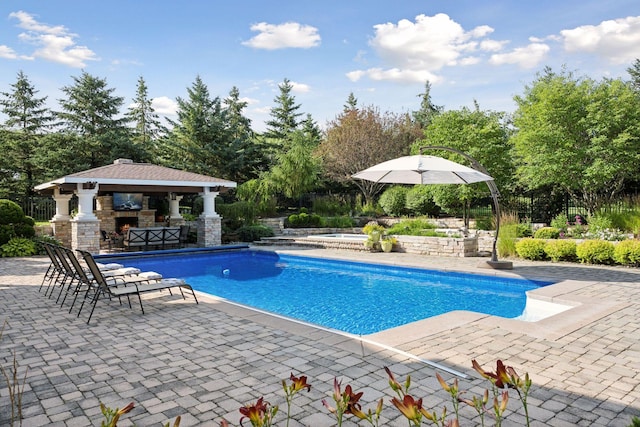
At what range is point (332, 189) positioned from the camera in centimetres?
2786

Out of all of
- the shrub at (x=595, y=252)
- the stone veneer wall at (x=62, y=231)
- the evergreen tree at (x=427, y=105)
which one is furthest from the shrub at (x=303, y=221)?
the evergreen tree at (x=427, y=105)

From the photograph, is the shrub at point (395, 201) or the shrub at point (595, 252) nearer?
the shrub at point (595, 252)

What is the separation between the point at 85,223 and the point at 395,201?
13.6 m

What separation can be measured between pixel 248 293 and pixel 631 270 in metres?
8.12

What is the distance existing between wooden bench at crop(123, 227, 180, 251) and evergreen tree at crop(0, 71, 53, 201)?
42.1ft

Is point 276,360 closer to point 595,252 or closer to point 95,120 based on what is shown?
point 595,252

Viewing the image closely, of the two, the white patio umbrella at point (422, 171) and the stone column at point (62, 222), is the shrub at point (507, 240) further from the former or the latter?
the stone column at point (62, 222)

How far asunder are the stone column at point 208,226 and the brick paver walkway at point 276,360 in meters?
9.55

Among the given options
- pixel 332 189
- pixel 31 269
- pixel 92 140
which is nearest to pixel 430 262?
pixel 31 269

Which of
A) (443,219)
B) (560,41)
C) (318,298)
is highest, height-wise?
(560,41)

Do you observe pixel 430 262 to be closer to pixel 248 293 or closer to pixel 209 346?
pixel 248 293

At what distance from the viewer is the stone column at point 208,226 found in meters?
16.2

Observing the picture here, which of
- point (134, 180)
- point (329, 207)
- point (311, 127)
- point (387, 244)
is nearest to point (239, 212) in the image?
point (329, 207)

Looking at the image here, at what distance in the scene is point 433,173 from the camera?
10.7 meters
